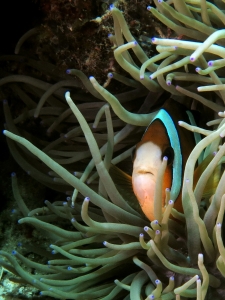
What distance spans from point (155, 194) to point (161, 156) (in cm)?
16

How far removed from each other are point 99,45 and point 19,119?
482mm

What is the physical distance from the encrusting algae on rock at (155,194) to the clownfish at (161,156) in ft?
0.06

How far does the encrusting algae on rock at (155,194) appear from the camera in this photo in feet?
2.94

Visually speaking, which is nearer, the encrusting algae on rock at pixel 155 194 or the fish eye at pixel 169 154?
the encrusting algae on rock at pixel 155 194

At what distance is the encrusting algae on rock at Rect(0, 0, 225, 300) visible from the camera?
0.90 meters

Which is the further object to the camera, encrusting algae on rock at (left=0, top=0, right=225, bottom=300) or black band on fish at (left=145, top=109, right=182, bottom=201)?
black band on fish at (left=145, top=109, right=182, bottom=201)

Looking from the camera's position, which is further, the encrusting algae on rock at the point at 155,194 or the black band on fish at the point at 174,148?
the black band on fish at the point at 174,148

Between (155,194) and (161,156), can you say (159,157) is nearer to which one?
(161,156)

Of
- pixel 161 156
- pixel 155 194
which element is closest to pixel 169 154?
pixel 161 156

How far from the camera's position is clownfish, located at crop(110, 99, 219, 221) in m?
0.97

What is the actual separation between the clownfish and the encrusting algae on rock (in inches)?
0.8

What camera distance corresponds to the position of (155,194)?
88 centimetres

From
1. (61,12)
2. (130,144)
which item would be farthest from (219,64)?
(61,12)

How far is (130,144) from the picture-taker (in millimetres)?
1307
